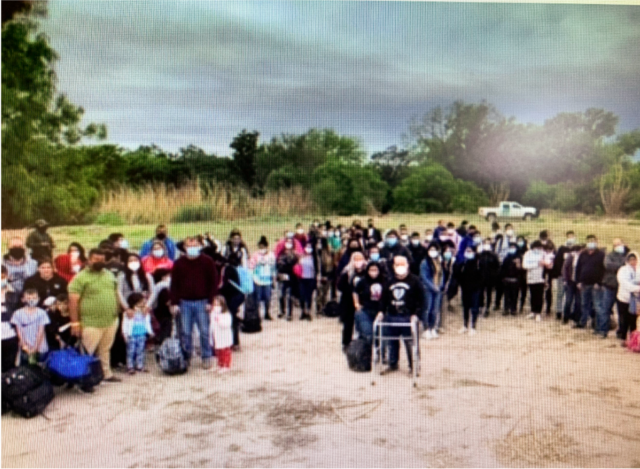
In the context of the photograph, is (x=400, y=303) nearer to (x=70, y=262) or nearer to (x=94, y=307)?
(x=94, y=307)

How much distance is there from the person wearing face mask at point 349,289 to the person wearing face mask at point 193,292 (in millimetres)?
970

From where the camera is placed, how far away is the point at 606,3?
3979 millimetres

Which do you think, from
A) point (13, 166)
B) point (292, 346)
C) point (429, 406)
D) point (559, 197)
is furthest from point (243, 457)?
point (559, 197)

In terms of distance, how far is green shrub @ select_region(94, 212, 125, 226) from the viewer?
452 centimetres

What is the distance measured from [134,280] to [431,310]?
2501mm

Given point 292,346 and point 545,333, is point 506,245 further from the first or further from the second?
point 292,346

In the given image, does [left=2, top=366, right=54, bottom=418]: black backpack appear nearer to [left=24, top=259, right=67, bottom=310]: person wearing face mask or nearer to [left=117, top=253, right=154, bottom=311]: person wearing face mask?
[left=24, top=259, right=67, bottom=310]: person wearing face mask

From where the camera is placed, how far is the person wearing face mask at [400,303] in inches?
175

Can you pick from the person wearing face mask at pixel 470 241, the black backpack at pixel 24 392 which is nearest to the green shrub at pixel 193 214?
the black backpack at pixel 24 392

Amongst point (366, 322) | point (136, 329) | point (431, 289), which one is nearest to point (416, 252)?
point (431, 289)

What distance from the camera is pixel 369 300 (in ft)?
15.3

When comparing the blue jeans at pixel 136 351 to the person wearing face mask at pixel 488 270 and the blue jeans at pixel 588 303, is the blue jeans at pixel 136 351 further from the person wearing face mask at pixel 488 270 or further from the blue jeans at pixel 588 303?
the blue jeans at pixel 588 303

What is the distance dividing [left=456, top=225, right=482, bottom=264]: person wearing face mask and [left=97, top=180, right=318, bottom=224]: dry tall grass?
136 cm

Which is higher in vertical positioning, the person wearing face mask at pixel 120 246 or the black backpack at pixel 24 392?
the person wearing face mask at pixel 120 246
